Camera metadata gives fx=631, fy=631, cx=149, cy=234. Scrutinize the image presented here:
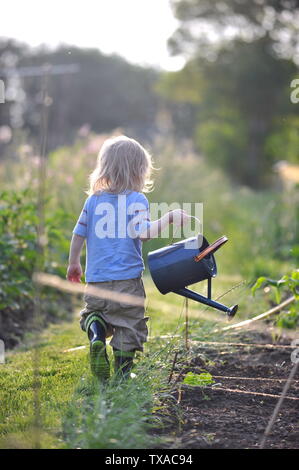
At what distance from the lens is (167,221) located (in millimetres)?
2443

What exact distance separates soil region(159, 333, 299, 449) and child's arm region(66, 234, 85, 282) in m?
0.58

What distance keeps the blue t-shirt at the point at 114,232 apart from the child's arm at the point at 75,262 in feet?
0.11

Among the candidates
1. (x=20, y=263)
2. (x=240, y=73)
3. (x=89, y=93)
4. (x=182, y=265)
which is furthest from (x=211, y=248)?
(x=89, y=93)

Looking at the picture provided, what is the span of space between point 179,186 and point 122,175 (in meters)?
5.60

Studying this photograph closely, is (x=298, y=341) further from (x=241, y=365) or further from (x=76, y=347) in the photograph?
(x=76, y=347)

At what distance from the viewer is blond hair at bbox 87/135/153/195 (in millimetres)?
2650

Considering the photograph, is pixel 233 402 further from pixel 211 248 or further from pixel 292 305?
pixel 292 305

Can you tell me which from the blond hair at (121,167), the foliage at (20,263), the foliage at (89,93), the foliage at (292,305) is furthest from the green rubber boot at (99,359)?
the foliage at (89,93)

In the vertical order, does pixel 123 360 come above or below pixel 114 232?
below

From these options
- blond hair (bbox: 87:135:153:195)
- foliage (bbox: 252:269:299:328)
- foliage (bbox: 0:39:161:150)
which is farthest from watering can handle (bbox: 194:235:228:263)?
foliage (bbox: 0:39:161:150)

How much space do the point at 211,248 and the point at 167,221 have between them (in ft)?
0.75

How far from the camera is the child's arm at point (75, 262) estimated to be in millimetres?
2617
